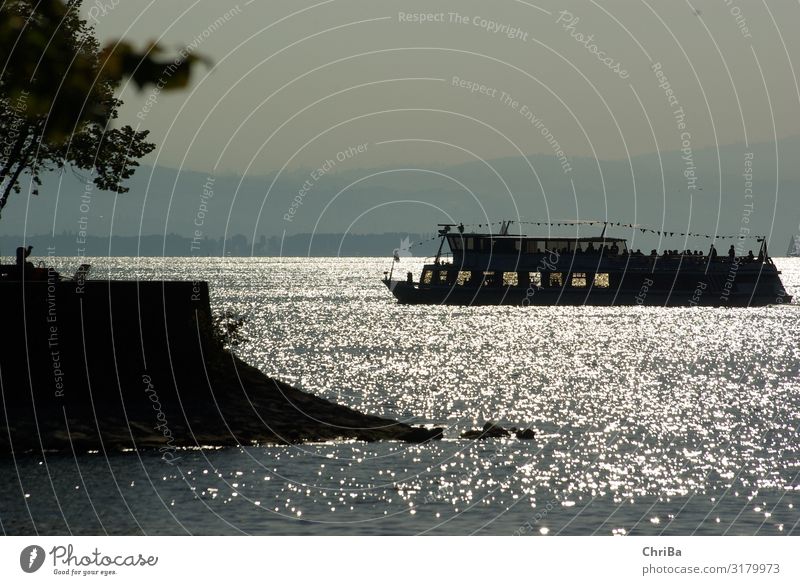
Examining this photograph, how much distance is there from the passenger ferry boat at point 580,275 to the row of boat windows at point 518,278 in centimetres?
12

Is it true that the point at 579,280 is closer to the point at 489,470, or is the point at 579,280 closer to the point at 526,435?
the point at 526,435

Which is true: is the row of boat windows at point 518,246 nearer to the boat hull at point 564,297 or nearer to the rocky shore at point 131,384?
the boat hull at point 564,297

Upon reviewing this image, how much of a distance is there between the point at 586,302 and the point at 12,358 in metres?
116

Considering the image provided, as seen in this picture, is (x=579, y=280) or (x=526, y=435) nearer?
(x=526, y=435)

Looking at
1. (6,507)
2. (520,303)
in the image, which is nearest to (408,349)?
(520,303)

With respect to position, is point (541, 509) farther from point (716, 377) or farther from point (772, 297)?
point (772, 297)

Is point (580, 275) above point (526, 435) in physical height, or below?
above

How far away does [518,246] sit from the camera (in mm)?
127250

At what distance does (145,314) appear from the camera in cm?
3597

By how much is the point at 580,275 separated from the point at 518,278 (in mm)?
9976

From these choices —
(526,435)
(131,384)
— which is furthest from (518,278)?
(131,384)

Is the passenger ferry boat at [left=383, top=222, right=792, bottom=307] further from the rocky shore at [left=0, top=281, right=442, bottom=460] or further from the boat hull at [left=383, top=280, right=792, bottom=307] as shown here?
the rocky shore at [left=0, top=281, right=442, bottom=460]

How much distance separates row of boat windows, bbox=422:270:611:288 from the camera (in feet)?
437

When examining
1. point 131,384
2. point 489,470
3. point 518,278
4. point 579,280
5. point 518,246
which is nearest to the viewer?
point 489,470
